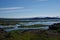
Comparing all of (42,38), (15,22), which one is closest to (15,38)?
(42,38)

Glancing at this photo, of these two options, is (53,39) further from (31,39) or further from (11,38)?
(11,38)

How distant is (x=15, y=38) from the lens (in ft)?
24.4

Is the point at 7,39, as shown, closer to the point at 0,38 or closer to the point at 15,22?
the point at 0,38

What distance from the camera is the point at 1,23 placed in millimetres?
16719

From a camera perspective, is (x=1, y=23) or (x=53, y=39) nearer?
(x=53, y=39)

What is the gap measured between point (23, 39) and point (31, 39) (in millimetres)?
375

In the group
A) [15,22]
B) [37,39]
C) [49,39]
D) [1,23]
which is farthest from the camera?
[15,22]

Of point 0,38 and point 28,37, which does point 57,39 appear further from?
point 0,38

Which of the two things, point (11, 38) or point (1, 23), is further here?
point (1, 23)

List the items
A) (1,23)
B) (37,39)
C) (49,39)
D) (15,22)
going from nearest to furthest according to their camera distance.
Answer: (37,39)
(49,39)
(1,23)
(15,22)

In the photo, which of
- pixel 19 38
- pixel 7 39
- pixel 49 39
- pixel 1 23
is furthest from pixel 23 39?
pixel 1 23

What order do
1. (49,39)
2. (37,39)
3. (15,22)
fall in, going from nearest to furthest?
1. (37,39)
2. (49,39)
3. (15,22)

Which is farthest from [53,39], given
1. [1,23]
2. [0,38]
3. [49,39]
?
[1,23]

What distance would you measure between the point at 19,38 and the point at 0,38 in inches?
38.4
